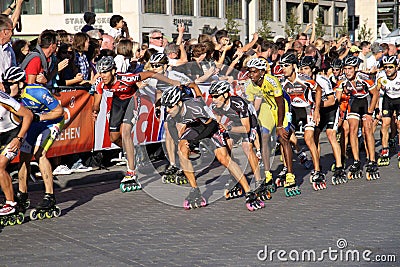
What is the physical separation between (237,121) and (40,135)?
2.92 m

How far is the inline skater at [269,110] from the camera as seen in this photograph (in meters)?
11.9

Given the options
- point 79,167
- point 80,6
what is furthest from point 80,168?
point 80,6

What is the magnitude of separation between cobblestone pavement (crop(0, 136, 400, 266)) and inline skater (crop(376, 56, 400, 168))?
2639mm

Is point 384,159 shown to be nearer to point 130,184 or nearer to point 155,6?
point 130,184

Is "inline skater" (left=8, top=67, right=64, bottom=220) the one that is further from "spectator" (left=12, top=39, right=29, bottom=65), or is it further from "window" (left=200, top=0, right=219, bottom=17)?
"window" (left=200, top=0, right=219, bottom=17)

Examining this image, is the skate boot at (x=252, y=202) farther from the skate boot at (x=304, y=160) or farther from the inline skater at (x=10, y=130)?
the skate boot at (x=304, y=160)

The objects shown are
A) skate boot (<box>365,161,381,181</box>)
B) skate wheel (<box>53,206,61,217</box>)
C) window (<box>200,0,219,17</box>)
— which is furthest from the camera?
window (<box>200,0,219,17</box>)

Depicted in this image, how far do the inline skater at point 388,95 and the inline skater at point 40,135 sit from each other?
7.33 meters

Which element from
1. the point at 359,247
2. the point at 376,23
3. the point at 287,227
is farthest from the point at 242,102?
the point at 376,23

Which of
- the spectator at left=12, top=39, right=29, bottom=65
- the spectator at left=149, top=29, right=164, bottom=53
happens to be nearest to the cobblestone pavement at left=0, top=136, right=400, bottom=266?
the spectator at left=12, top=39, right=29, bottom=65

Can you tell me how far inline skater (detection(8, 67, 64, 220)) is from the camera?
395 inches

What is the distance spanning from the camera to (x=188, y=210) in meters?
10.8

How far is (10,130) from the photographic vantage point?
981cm

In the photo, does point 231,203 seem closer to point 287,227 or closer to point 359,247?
point 287,227
